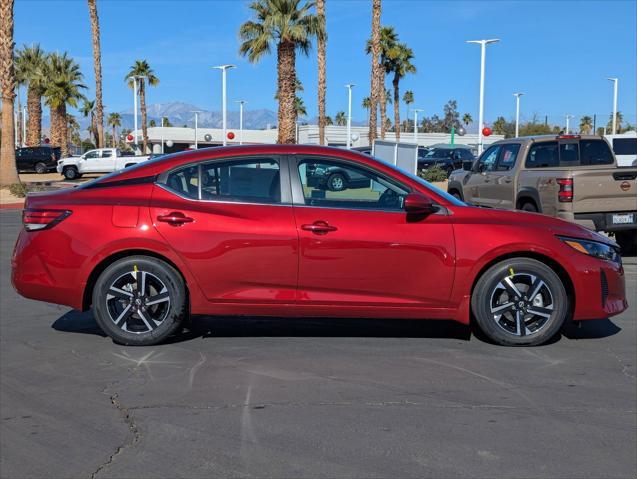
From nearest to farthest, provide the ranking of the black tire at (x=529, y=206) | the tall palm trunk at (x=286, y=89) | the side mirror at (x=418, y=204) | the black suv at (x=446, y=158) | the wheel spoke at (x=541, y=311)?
the side mirror at (x=418, y=204)
the wheel spoke at (x=541, y=311)
the black tire at (x=529, y=206)
the tall palm trunk at (x=286, y=89)
the black suv at (x=446, y=158)

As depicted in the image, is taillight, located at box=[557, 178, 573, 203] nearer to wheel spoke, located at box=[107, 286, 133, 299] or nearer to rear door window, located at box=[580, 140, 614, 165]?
rear door window, located at box=[580, 140, 614, 165]

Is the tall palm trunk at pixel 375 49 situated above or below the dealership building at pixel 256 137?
above

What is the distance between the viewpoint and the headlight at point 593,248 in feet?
21.3

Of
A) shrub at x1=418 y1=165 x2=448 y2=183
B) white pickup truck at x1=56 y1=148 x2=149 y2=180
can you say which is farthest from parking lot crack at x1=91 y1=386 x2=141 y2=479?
white pickup truck at x1=56 y1=148 x2=149 y2=180

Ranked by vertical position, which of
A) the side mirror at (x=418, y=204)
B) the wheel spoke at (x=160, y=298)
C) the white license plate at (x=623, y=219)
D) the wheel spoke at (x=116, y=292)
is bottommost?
the wheel spoke at (x=160, y=298)

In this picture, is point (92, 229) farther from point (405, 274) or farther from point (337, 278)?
point (405, 274)

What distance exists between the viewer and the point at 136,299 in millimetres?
6383

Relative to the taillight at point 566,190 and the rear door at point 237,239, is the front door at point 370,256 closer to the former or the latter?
the rear door at point 237,239

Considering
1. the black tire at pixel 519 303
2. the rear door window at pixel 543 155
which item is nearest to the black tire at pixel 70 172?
the rear door window at pixel 543 155

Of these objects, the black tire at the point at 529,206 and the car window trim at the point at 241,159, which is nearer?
the car window trim at the point at 241,159

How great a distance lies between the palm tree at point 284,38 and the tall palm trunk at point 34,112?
31.5m

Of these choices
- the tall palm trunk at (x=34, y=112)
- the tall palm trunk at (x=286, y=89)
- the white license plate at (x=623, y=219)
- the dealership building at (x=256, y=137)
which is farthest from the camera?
the dealership building at (x=256, y=137)

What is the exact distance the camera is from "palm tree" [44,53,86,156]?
58375 mm

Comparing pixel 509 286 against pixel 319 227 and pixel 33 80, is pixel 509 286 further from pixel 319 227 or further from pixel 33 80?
pixel 33 80
